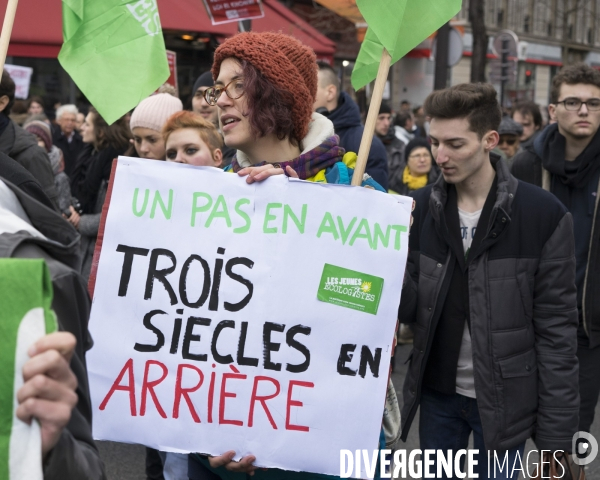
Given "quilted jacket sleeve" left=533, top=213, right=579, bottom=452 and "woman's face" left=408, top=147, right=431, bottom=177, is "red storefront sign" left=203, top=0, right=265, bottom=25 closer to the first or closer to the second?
"woman's face" left=408, top=147, right=431, bottom=177

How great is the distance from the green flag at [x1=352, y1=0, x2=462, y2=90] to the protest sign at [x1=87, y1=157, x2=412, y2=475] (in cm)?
50

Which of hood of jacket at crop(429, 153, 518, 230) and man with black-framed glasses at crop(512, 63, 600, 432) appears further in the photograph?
man with black-framed glasses at crop(512, 63, 600, 432)

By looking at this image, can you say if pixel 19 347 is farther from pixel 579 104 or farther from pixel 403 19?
pixel 579 104

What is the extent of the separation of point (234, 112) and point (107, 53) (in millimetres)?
567

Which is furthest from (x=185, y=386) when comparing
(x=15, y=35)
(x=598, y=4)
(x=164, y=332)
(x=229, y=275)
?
(x=598, y=4)

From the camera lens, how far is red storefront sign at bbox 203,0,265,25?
27.7 ft

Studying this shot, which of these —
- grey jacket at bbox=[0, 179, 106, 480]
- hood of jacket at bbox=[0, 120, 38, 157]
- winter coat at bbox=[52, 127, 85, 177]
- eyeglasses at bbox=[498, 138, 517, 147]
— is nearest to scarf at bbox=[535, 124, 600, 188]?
hood of jacket at bbox=[0, 120, 38, 157]

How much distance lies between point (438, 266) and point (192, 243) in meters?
1.05

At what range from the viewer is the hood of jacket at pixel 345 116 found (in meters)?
5.57

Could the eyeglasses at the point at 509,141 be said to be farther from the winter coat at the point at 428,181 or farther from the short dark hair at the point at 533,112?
the short dark hair at the point at 533,112

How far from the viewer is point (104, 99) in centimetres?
284

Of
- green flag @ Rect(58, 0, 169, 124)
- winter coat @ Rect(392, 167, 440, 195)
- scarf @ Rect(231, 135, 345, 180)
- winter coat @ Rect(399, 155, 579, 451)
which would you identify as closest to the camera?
scarf @ Rect(231, 135, 345, 180)

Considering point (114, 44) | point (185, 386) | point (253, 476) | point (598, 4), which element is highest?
point (598, 4)

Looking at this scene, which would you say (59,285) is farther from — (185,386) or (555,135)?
(555,135)
